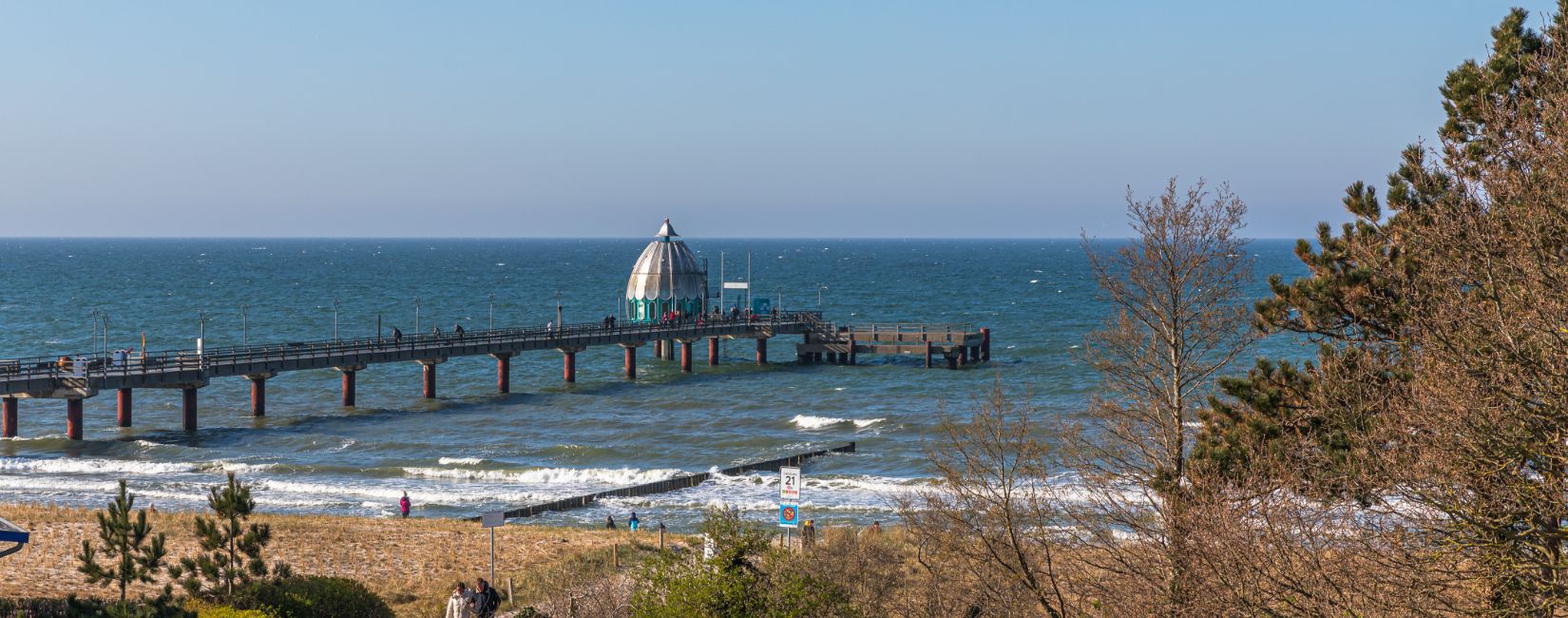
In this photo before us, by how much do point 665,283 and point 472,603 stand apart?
180 ft

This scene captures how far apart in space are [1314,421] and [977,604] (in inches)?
204

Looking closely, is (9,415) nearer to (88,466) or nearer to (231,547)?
(88,466)

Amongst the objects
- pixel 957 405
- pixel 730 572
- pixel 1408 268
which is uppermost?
pixel 1408 268

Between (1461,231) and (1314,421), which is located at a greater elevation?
(1461,231)

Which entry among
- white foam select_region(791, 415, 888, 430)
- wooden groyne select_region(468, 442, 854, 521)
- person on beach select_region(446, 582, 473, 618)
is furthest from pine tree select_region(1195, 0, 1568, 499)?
white foam select_region(791, 415, 888, 430)

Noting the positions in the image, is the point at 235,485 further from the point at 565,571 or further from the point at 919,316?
the point at 919,316

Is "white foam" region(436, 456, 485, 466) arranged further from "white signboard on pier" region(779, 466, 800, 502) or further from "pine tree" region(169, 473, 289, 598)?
"white signboard on pier" region(779, 466, 800, 502)

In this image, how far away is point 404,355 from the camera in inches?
2371

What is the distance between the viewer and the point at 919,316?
11350cm

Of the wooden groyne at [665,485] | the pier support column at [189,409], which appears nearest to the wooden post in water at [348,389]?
the pier support column at [189,409]

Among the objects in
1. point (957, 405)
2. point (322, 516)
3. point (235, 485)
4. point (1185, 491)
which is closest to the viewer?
point (1185, 491)

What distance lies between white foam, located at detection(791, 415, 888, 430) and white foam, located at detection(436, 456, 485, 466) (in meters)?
13.0

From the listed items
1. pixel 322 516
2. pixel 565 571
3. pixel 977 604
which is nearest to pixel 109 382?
pixel 322 516

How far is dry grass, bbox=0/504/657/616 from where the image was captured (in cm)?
2495
